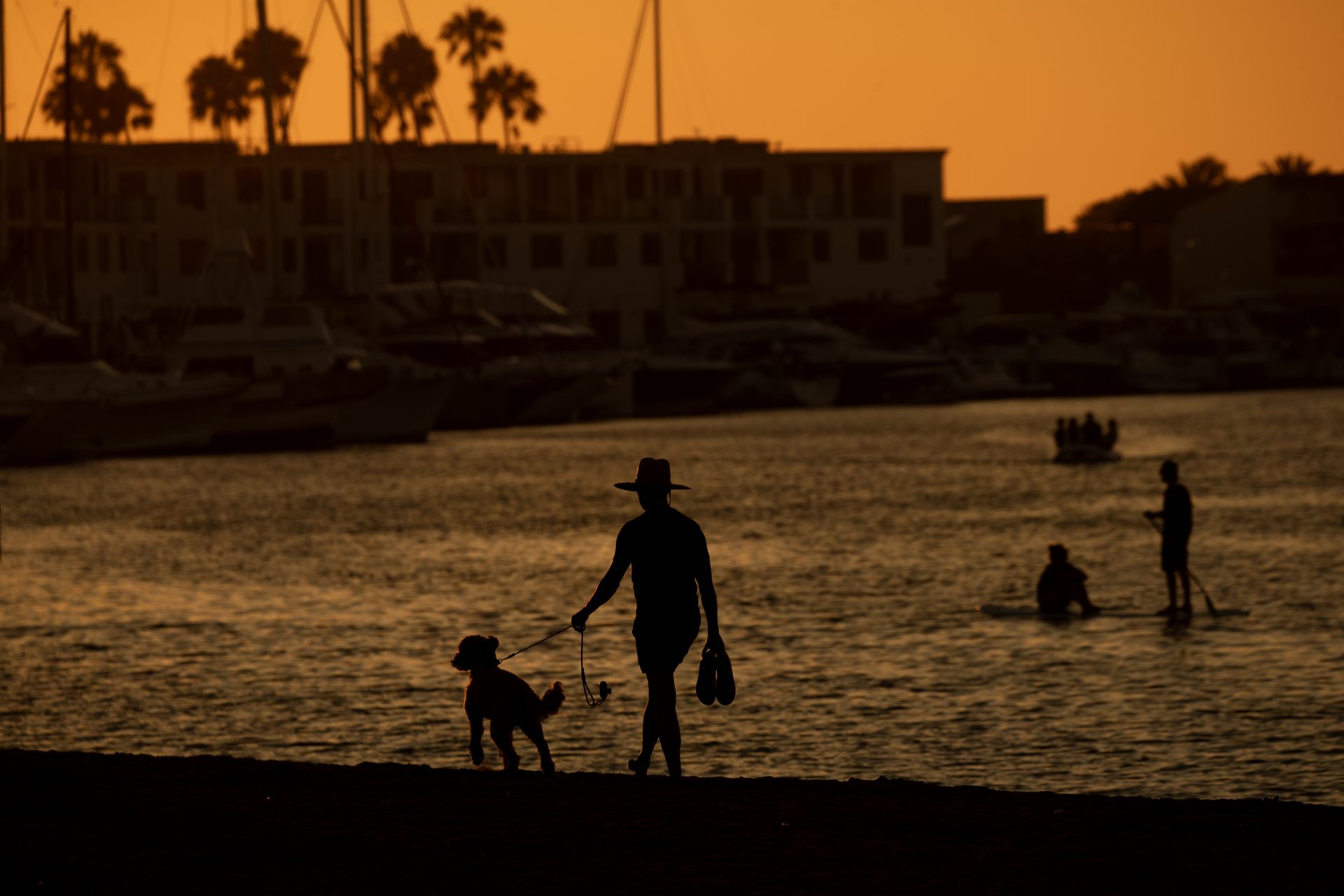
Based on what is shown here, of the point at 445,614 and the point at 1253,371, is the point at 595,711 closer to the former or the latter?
the point at 445,614

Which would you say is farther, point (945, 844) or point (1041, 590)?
point (1041, 590)

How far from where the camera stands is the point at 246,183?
96.6 m

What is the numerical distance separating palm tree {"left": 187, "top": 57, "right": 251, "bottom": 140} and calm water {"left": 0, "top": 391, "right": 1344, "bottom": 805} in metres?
66.8

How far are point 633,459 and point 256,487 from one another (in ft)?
41.7

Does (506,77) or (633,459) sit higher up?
(506,77)

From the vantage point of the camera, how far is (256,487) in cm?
5034

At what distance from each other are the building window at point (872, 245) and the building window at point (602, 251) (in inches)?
493

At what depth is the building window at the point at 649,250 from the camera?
99.9 m

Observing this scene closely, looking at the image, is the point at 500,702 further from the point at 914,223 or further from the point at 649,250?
the point at 914,223

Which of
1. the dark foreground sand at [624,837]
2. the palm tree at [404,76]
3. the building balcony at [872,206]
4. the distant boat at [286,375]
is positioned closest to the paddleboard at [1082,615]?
the dark foreground sand at [624,837]

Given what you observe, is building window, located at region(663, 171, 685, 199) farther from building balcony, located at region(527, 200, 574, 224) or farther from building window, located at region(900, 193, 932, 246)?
building window, located at region(900, 193, 932, 246)

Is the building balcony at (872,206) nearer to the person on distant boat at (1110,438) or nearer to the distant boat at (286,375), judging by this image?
the distant boat at (286,375)

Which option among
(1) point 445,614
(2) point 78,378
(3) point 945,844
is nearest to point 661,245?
(2) point 78,378

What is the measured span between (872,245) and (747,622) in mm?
79792
